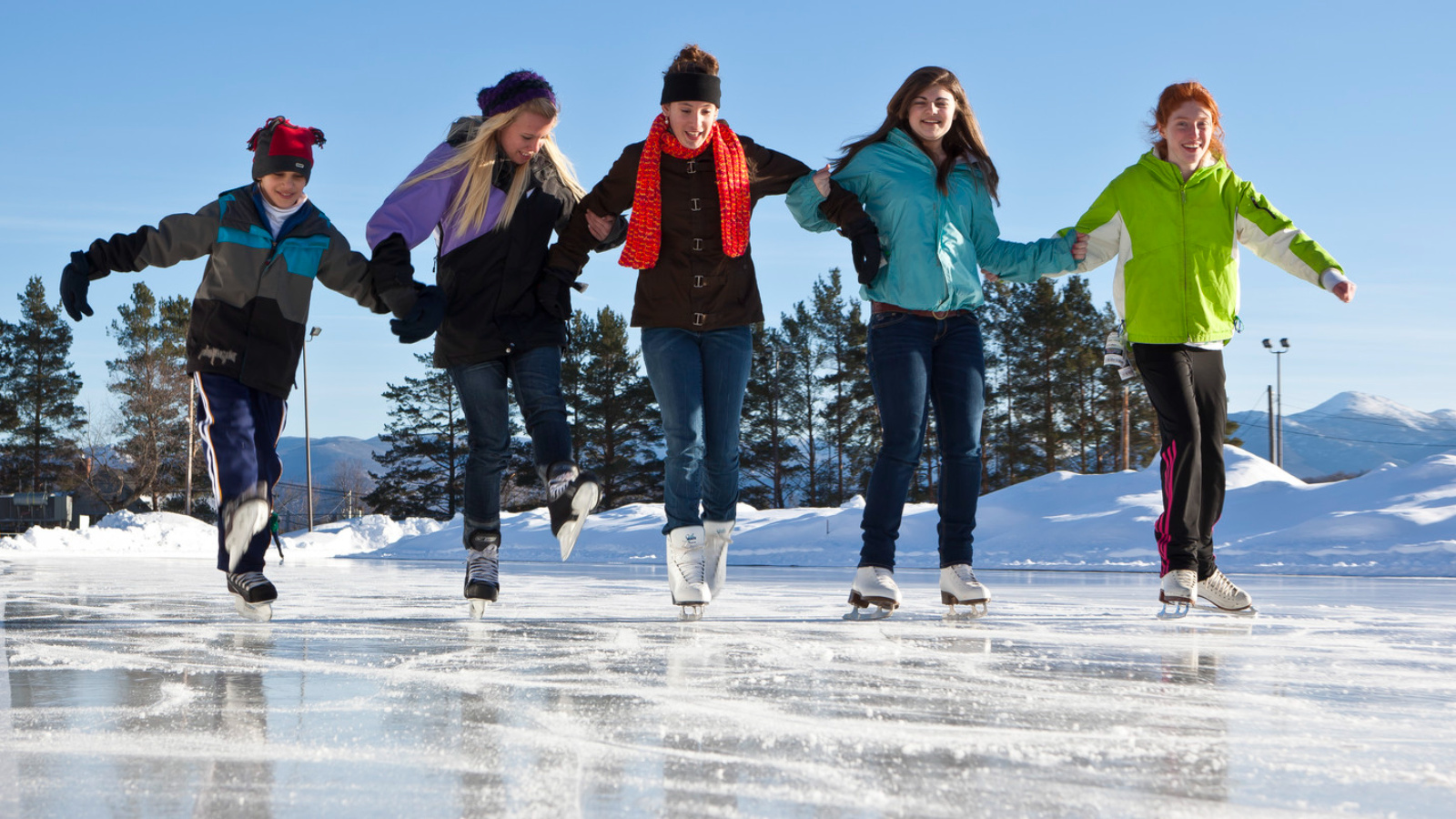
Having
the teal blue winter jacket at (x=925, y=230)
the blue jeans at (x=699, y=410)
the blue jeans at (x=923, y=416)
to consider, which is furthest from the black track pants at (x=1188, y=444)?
the blue jeans at (x=699, y=410)

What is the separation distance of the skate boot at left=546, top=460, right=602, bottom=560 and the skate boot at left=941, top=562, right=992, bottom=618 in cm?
126

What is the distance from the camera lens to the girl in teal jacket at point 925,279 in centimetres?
396

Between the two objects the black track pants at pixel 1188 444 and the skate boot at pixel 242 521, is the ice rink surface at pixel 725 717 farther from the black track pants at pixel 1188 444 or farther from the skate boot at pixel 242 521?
the black track pants at pixel 1188 444

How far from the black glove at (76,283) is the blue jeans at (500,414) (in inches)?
48.8

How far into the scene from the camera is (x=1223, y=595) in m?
4.04

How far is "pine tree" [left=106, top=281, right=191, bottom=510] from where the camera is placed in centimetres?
4438

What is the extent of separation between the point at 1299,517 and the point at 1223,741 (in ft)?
33.1

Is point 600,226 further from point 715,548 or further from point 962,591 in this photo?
point 962,591

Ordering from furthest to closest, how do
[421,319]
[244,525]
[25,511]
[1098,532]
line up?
[25,511] → [1098,532] → [421,319] → [244,525]

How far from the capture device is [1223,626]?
3.50 meters

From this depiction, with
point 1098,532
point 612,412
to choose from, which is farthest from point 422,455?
point 1098,532

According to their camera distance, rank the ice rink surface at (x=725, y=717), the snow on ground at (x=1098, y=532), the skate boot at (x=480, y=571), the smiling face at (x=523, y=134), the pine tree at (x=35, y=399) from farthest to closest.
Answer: the pine tree at (x=35, y=399), the snow on ground at (x=1098, y=532), the smiling face at (x=523, y=134), the skate boot at (x=480, y=571), the ice rink surface at (x=725, y=717)

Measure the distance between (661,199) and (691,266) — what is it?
0.27 metres

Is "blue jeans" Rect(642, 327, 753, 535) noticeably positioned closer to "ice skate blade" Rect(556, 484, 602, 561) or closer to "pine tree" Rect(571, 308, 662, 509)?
"ice skate blade" Rect(556, 484, 602, 561)
